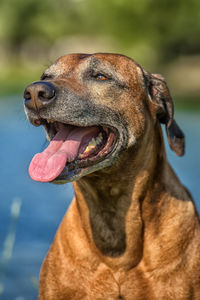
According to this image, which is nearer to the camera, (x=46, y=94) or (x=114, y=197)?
(x=46, y=94)

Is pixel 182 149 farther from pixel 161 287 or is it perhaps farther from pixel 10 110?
pixel 10 110

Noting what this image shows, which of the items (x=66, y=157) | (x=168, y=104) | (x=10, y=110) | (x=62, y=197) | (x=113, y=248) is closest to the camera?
(x=66, y=157)

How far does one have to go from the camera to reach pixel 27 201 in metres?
9.24

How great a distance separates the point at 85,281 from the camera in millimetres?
3852

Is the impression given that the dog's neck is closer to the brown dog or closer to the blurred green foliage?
the brown dog

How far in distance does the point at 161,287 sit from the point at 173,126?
1226mm

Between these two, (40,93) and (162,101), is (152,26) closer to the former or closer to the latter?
(162,101)

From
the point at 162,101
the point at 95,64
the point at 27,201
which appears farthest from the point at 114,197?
the point at 27,201

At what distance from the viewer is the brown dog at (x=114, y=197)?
3.75 meters

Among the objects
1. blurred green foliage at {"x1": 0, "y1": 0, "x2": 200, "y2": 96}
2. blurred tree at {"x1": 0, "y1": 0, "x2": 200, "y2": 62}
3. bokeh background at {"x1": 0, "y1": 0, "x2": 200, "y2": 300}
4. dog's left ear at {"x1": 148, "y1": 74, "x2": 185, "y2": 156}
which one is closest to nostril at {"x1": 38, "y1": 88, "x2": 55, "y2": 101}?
bokeh background at {"x1": 0, "y1": 0, "x2": 200, "y2": 300}

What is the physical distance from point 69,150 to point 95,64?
0.67 meters

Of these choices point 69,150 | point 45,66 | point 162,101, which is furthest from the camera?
point 45,66

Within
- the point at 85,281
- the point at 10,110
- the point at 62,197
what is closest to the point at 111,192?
the point at 85,281

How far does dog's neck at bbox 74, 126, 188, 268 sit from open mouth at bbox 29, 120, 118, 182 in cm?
17
